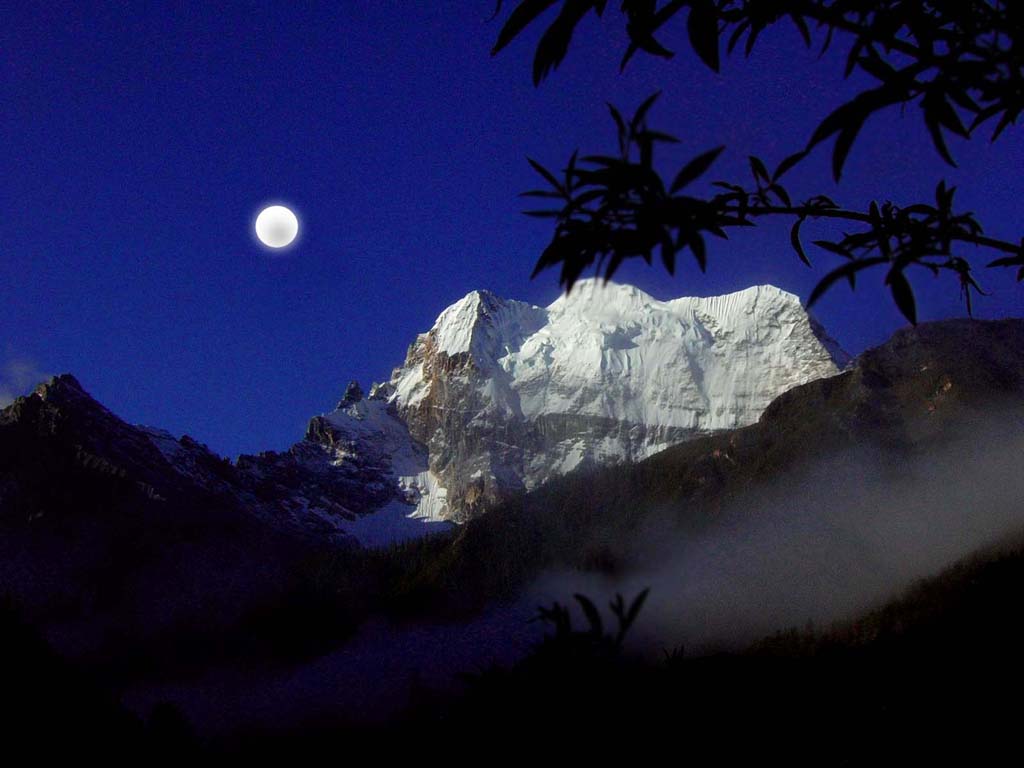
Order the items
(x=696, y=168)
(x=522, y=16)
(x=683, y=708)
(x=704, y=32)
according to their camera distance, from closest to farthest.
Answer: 1. (x=696, y=168)
2. (x=522, y=16)
3. (x=704, y=32)
4. (x=683, y=708)

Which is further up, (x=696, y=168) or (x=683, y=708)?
(x=696, y=168)

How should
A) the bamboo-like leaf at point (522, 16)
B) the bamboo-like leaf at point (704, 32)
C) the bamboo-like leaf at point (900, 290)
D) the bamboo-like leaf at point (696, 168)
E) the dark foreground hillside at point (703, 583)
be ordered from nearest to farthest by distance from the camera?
1. the bamboo-like leaf at point (696, 168)
2. the bamboo-like leaf at point (900, 290)
3. the bamboo-like leaf at point (522, 16)
4. the bamboo-like leaf at point (704, 32)
5. the dark foreground hillside at point (703, 583)

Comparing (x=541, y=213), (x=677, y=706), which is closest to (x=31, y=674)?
(x=677, y=706)

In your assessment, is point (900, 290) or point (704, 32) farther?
point (704, 32)

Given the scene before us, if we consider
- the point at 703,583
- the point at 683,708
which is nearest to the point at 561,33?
the point at 683,708

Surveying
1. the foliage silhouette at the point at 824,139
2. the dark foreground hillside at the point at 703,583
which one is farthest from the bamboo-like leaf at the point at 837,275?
the dark foreground hillside at the point at 703,583

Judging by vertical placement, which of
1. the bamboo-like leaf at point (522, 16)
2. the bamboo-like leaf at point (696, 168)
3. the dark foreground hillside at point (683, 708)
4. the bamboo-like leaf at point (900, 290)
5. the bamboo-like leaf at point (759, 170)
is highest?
the bamboo-like leaf at point (522, 16)

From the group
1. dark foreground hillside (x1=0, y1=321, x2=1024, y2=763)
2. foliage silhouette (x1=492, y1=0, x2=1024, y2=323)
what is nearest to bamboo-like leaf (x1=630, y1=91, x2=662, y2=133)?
foliage silhouette (x1=492, y1=0, x2=1024, y2=323)

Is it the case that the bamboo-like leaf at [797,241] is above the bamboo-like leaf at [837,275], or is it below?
above

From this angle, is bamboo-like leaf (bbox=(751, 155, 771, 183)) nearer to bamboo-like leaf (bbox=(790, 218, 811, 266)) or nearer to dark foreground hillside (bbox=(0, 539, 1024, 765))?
bamboo-like leaf (bbox=(790, 218, 811, 266))

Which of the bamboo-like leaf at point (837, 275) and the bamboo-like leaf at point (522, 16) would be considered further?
the bamboo-like leaf at point (522, 16)

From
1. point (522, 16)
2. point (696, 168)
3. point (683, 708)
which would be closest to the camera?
point (696, 168)

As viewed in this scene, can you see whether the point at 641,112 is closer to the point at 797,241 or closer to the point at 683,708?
the point at 797,241

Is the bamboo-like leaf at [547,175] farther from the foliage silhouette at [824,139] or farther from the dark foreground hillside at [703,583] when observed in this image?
the dark foreground hillside at [703,583]
